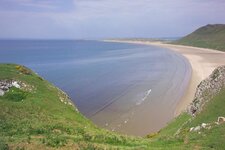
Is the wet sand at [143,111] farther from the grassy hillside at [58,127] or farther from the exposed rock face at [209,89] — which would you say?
the exposed rock face at [209,89]

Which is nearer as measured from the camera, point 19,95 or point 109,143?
point 109,143

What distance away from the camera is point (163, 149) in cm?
2338

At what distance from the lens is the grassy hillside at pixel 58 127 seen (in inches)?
909

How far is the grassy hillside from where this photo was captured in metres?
23.1

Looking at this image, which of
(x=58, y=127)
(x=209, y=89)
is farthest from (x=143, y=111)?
(x=58, y=127)

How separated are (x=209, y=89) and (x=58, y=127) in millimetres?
21891

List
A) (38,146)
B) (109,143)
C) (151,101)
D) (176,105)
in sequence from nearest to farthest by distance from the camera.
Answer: (38,146)
(109,143)
(176,105)
(151,101)

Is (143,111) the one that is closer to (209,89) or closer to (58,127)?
(209,89)

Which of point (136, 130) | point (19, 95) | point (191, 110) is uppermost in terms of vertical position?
point (19, 95)

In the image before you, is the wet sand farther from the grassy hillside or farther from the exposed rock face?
the exposed rock face

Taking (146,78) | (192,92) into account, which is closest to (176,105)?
(192,92)

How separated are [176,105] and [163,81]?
114 feet

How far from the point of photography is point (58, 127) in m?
30.7

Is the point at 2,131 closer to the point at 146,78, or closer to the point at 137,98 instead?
the point at 137,98
